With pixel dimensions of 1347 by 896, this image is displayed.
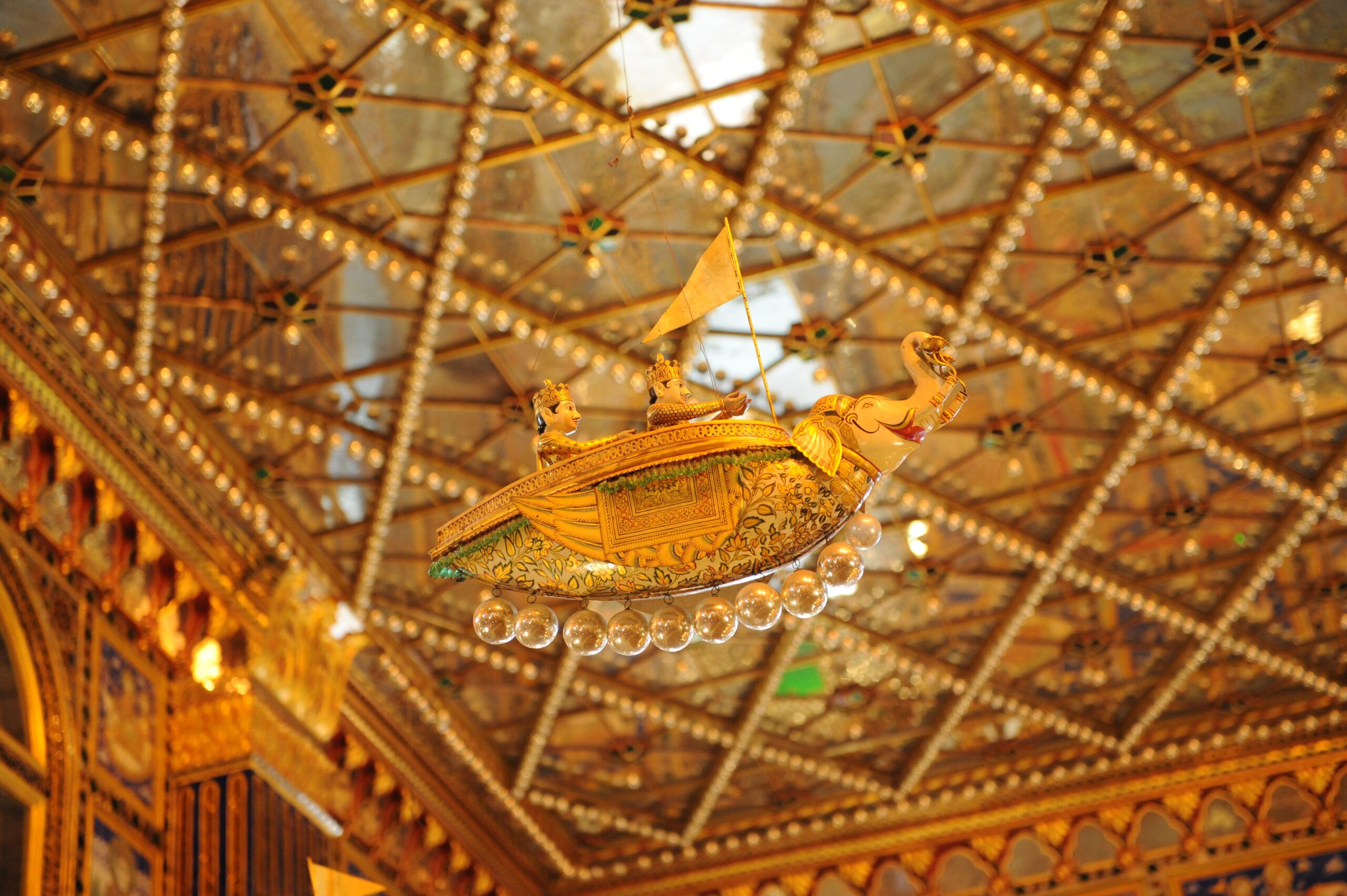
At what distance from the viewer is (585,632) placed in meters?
7.41

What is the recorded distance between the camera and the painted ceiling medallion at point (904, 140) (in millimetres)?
12016

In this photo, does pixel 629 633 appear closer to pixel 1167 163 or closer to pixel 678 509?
pixel 678 509

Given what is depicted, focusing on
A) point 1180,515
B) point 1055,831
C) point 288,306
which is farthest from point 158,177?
point 1055,831

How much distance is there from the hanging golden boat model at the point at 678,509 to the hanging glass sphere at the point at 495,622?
22 cm

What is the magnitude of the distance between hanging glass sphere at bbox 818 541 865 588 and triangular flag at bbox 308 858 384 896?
634 centimetres

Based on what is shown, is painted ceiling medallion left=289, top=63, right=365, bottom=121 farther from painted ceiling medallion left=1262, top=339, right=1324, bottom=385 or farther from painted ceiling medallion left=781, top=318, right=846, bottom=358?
painted ceiling medallion left=1262, top=339, right=1324, bottom=385

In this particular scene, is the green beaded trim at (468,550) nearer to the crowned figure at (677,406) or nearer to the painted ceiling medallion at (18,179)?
the crowned figure at (677,406)

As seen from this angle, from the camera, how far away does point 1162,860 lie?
1725cm

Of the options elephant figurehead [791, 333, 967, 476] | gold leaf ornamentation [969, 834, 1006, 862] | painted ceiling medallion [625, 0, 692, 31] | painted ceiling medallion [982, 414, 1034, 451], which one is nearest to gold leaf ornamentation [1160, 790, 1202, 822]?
gold leaf ornamentation [969, 834, 1006, 862]

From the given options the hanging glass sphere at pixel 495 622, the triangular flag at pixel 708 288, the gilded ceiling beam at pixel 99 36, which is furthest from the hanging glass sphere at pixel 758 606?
the gilded ceiling beam at pixel 99 36

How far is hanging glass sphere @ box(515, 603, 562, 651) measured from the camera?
24.2 feet

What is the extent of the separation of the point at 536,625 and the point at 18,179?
6.11 metres

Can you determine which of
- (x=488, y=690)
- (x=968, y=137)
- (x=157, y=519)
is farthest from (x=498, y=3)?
(x=488, y=690)

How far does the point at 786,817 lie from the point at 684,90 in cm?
982
